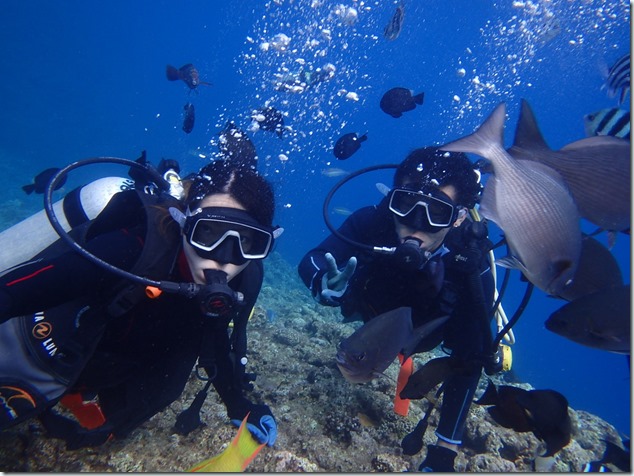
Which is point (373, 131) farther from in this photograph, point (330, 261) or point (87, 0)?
point (330, 261)

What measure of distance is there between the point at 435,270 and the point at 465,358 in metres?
0.85

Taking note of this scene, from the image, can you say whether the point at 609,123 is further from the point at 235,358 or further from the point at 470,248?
the point at 235,358

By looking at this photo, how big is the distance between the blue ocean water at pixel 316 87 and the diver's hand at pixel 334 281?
0.85m

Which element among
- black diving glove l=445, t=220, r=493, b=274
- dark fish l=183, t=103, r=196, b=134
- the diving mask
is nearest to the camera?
black diving glove l=445, t=220, r=493, b=274

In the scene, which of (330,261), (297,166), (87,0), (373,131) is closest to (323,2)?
(330,261)

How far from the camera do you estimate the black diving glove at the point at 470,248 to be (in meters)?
3.10

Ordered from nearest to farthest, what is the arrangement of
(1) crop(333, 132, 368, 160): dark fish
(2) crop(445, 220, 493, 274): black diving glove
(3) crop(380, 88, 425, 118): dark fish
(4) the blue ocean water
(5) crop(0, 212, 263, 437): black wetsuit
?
(5) crop(0, 212, 263, 437): black wetsuit < (2) crop(445, 220, 493, 274): black diving glove < (3) crop(380, 88, 425, 118): dark fish < (1) crop(333, 132, 368, 160): dark fish < (4) the blue ocean water

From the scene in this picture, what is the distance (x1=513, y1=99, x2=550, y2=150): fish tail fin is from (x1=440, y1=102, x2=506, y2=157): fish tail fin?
77mm

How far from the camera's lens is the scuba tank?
2.97 meters

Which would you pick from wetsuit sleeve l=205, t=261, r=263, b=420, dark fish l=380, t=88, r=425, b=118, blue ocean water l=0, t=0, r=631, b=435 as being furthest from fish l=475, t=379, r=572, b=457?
dark fish l=380, t=88, r=425, b=118

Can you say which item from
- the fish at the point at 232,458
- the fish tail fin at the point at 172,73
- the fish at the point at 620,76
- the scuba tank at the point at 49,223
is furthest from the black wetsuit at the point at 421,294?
the fish tail fin at the point at 172,73

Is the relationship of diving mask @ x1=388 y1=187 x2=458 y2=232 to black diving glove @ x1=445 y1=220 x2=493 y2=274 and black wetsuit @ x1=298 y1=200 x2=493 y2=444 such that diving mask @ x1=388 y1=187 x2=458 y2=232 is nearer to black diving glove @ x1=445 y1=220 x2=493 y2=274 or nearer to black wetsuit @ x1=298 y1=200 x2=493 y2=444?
black diving glove @ x1=445 y1=220 x2=493 y2=274

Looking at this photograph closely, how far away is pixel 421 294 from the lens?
11.1 feet

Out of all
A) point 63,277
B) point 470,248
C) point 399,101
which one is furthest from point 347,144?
point 63,277
